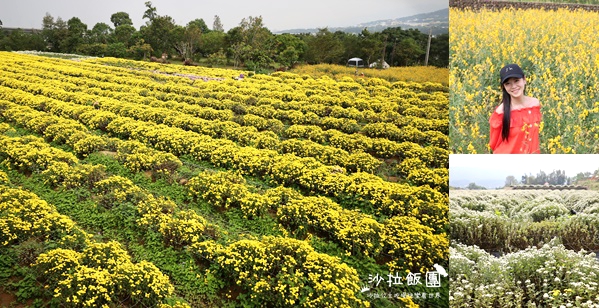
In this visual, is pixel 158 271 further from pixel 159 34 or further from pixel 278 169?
pixel 159 34

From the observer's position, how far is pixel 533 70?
4195 millimetres

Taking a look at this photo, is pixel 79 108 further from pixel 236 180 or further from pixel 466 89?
pixel 466 89

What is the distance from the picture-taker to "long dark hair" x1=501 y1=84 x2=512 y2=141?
4.05m

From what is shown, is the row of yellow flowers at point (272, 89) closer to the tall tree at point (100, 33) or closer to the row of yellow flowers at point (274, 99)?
the row of yellow flowers at point (274, 99)

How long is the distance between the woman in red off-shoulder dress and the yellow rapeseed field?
0.24ft

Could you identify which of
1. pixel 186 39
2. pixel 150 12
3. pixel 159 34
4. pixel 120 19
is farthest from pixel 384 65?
pixel 120 19

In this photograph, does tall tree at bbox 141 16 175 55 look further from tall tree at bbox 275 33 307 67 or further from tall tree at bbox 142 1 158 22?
tall tree at bbox 275 33 307 67

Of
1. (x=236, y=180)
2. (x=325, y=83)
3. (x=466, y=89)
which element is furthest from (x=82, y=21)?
(x=466, y=89)

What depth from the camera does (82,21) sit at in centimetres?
423

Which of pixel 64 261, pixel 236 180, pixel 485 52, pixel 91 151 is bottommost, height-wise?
pixel 64 261

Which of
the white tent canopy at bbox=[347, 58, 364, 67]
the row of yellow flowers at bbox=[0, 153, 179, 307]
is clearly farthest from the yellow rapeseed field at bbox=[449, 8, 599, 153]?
the row of yellow flowers at bbox=[0, 153, 179, 307]

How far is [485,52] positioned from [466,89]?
38 centimetres

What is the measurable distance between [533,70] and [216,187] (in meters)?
3.06

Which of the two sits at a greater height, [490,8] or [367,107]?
[490,8]
